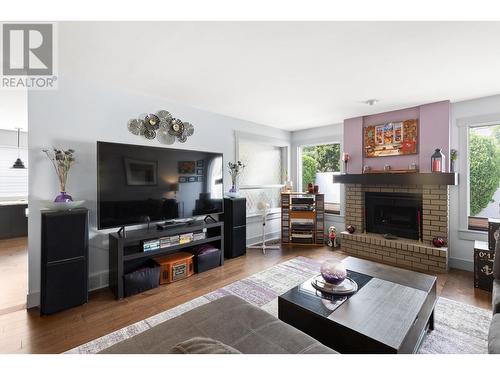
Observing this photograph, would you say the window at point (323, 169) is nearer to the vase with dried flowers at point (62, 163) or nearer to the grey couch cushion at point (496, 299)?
the grey couch cushion at point (496, 299)

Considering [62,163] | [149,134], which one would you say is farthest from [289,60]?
[62,163]

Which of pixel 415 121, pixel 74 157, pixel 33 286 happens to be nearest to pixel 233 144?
pixel 74 157

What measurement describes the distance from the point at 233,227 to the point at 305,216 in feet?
4.95

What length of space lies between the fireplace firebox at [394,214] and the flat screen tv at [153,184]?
2536mm

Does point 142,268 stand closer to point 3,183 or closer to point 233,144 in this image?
point 233,144

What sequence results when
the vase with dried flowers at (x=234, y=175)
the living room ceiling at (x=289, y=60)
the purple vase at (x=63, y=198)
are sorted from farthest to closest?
the vase with dried flowers at (x=234, y=175) < the purple vase at (x=63, y=198) < the living room ceiling at (x=289, y=60)

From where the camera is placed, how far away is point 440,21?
1521mm

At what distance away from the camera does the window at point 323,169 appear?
4602 mm

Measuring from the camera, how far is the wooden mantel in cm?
301

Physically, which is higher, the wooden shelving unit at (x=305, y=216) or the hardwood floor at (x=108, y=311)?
the wooden shelving unit at (x=305, y=216)

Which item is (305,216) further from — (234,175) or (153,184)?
(153,184)

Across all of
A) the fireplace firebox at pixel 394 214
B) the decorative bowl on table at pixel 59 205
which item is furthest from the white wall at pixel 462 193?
the decorative bowl on table at pixel 59 205

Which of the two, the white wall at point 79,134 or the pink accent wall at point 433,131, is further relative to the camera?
the pink accent wall at point 433,131

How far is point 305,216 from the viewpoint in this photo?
14.3ft
